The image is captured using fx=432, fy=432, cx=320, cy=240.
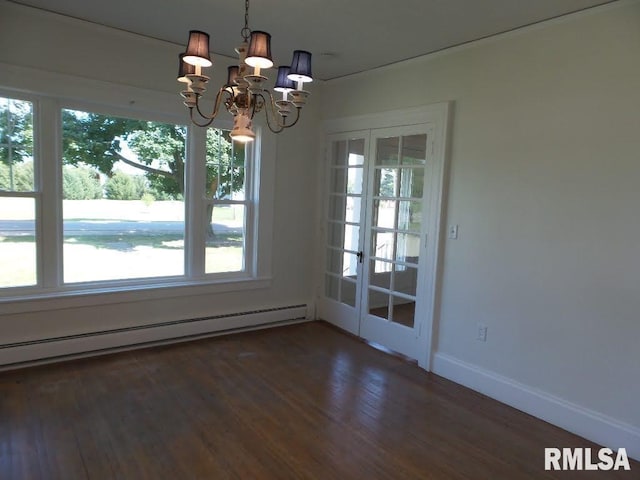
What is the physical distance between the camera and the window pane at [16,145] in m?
3.33

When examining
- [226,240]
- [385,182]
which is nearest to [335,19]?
[385,182]

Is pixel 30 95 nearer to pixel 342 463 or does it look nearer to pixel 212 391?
pixel 212 391

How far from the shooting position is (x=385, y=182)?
4.21m

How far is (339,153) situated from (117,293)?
2635 mm

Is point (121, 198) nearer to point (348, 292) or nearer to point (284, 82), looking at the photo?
point (284, 82)

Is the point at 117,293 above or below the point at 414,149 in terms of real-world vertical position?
below

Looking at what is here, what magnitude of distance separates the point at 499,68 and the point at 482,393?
2.50 m

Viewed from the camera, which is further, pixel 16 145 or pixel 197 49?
pixel 16 145

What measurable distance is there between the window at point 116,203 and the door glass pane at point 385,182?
1.32 metres

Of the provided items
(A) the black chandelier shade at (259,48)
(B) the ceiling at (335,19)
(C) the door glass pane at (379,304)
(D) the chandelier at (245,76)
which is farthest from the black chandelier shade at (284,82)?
(C) the door glass pane at (379,304)

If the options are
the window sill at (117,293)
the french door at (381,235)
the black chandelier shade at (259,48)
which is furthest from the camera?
the french door at (381,235)

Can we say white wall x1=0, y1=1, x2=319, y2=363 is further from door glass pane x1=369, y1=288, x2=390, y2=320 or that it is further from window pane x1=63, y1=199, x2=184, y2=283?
door glass pane x1=369, y1=288, x2=390, y2=320

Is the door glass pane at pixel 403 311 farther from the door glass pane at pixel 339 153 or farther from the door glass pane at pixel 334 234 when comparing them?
the door glass pane at pixel 339 153

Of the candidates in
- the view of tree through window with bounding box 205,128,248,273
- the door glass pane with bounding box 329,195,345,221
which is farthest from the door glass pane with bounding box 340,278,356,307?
the view of tree through window with bounding box 205,128,248,273
